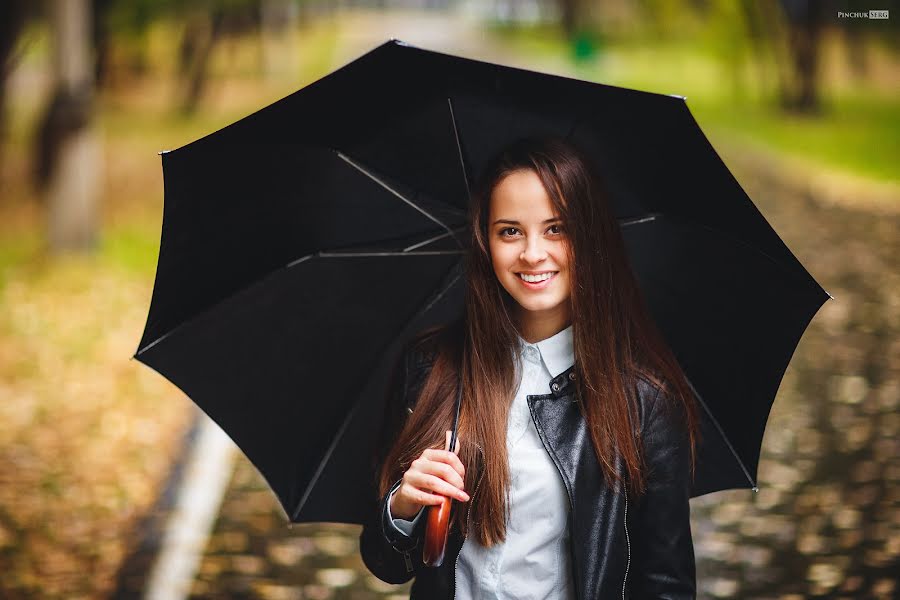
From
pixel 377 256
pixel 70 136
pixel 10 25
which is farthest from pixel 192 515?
pixel 10 25

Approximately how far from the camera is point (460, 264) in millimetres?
3236

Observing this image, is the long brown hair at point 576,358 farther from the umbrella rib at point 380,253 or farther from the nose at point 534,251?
the umbrella rib at point 380,253

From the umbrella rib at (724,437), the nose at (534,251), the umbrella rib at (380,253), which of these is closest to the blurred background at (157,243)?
the umbrella rib at (724,437)

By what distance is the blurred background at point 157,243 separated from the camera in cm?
Answer: 591

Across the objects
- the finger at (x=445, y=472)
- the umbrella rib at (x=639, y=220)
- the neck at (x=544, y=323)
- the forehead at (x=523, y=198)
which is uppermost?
the umbrella rib at (x=639, y=220)

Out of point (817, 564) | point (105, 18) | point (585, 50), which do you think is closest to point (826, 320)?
point (817, 564)

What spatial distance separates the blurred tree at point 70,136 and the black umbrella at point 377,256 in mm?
10979

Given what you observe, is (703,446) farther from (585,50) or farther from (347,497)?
(585,50)

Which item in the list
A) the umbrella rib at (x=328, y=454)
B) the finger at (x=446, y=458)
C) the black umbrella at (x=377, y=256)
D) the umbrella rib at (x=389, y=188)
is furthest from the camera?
the umbrella rib at (x=328, y=454)

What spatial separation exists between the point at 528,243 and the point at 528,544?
27.3 inches

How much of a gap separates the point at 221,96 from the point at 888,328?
18.3 m

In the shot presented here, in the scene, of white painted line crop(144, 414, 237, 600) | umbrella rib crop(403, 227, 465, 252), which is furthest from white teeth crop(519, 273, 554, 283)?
white painted line crop(144, 414, 237, 600)

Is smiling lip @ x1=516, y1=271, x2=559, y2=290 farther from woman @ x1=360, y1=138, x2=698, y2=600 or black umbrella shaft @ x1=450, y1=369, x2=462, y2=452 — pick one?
black umbrella shaft @ x1=450, y1=369, x2=462, y2=452

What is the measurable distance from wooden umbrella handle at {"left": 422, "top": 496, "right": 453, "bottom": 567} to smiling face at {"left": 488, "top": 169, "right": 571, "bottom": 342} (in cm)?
52
